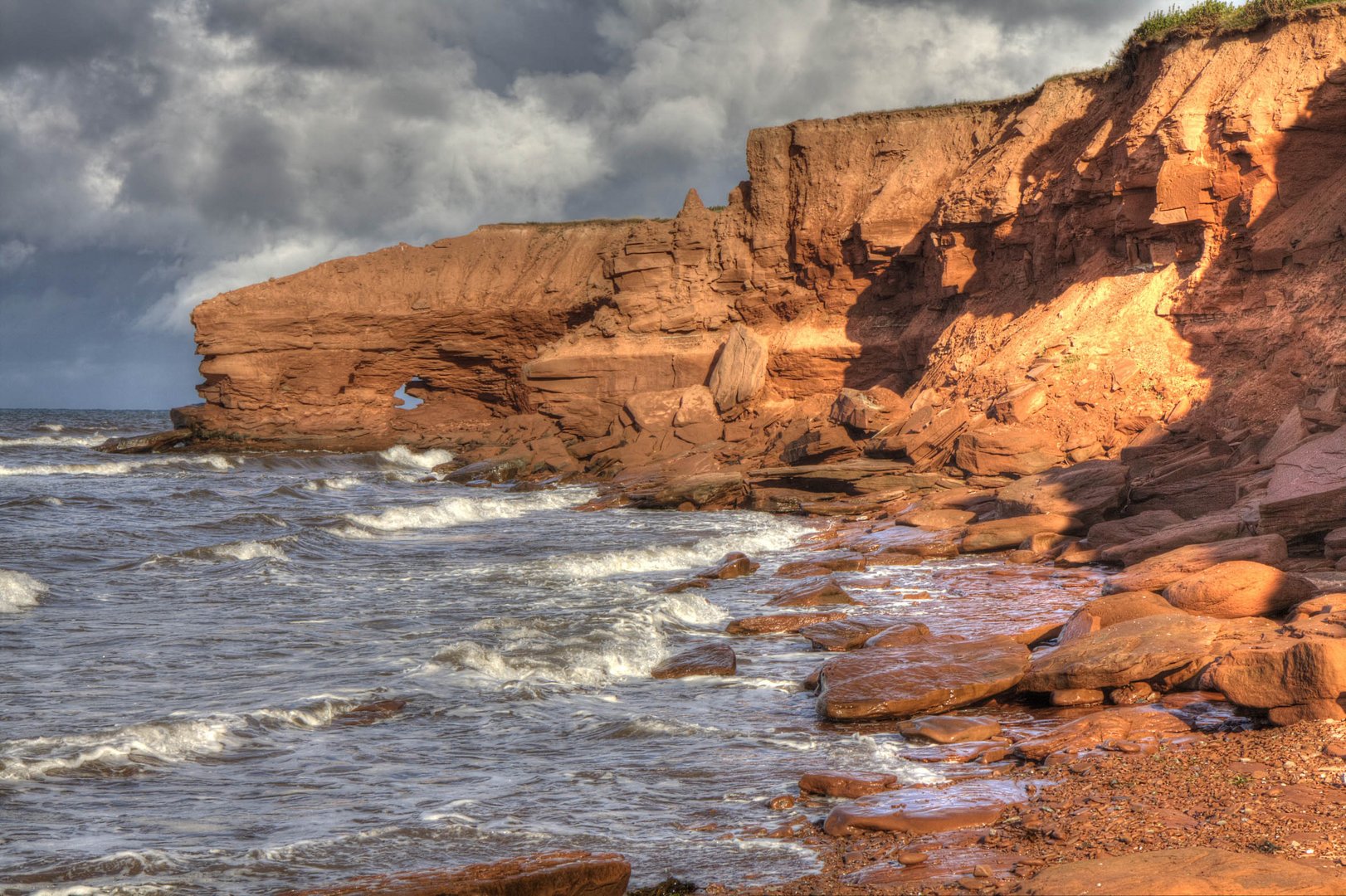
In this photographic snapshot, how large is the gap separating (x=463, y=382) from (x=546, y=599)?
2881 centimetres

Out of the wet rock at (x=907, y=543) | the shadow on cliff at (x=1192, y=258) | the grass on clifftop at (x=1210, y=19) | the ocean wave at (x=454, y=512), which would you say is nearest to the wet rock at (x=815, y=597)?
the wet rock at (x=907, y=543)

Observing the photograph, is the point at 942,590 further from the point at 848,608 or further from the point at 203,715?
the point at 203,715

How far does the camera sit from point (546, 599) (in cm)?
1284

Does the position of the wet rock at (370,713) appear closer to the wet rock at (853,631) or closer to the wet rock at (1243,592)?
the wet rock at (853,631)

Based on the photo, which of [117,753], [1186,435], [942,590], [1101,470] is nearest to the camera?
[117,753]

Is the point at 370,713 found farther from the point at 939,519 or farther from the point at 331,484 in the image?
the point at 331,484

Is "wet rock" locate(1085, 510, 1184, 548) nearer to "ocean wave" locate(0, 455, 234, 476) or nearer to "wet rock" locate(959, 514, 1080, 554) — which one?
"wet rock" locate(959, 514, 1080, 554)

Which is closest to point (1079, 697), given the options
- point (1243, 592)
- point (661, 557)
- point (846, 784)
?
point (1243, 592)

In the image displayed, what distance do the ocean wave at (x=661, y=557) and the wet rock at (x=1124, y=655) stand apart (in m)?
7.86

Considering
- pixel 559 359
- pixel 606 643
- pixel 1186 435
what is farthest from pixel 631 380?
pixel 606 643

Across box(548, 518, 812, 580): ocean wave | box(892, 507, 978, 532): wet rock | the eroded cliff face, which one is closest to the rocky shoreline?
box(548, 518, 812, 580): ocean wave

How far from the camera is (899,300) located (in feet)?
108

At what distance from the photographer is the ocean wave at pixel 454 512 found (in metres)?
20.2

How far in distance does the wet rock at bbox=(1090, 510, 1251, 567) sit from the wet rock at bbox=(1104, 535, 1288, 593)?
3.27ft
